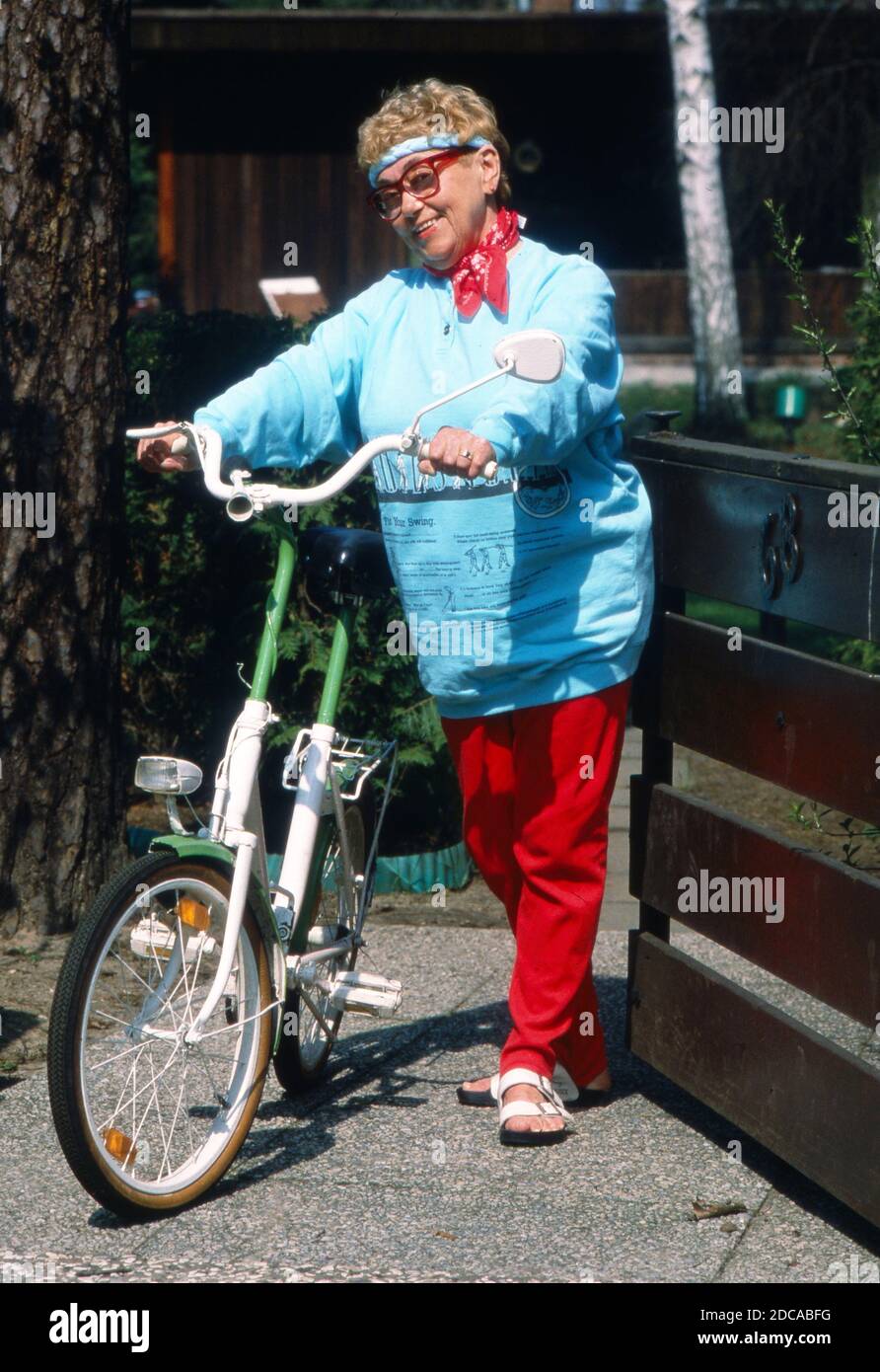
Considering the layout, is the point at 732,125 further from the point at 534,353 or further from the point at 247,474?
the point at 534,353

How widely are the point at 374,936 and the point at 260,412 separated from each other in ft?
6.99

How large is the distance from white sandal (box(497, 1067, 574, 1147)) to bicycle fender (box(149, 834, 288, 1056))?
0.48 metres

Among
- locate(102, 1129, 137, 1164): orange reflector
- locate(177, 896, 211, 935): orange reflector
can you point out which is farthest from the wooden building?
locate(102, 1129, 137, 1164): orange reflector

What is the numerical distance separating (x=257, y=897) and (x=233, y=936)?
0.57ft

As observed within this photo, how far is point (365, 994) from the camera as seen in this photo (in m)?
3.99

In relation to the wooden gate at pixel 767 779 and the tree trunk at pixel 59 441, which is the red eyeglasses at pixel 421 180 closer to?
the wooden gate at pixel 767 779

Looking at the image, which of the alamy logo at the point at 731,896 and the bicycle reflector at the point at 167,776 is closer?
the bicycle reflector at the point at 167,776

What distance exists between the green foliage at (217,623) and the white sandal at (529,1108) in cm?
200

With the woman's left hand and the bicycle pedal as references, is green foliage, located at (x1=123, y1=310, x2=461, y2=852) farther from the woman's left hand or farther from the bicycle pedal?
the woman's left hand

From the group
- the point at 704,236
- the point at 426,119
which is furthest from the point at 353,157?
the point at 426,119

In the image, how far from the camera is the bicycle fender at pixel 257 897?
3.47 meters

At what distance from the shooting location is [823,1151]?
11.1 feet
